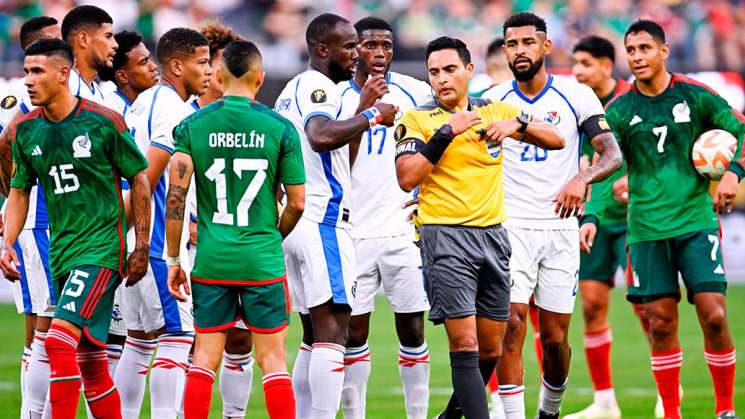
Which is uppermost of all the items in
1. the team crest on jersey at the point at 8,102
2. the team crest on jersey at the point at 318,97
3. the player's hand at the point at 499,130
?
the team crest on jersey at the point at 318,97

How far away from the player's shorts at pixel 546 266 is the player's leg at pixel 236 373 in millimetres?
2064

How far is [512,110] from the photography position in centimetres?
858

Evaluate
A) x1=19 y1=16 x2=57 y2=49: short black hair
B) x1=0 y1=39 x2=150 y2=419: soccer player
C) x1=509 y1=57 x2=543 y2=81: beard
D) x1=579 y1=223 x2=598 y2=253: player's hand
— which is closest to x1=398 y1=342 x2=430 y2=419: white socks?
x1=579 y1=223 x2=598 y2=253: player's hand

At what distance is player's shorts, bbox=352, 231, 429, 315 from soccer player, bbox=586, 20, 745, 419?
6.79 ft

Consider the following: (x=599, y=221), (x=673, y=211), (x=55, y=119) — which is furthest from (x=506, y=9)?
(x=55, y=119)

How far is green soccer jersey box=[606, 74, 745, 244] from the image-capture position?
1009 centimetres

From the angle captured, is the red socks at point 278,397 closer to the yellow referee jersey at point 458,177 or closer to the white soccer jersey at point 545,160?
the yellow referee jersey at point 458,177

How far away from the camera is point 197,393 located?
7.59m

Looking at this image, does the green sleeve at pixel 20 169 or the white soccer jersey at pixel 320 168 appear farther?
the white soccer jersey at pixel 320 168

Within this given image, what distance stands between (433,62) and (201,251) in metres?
2.09

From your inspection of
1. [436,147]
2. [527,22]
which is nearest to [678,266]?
[527,22]

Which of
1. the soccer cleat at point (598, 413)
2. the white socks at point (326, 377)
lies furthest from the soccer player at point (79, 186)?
the soccer cleat at point (598, 413)

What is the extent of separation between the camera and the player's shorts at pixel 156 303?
8.62 meters

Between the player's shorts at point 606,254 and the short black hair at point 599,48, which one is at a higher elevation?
the short black hair at point 599,48
